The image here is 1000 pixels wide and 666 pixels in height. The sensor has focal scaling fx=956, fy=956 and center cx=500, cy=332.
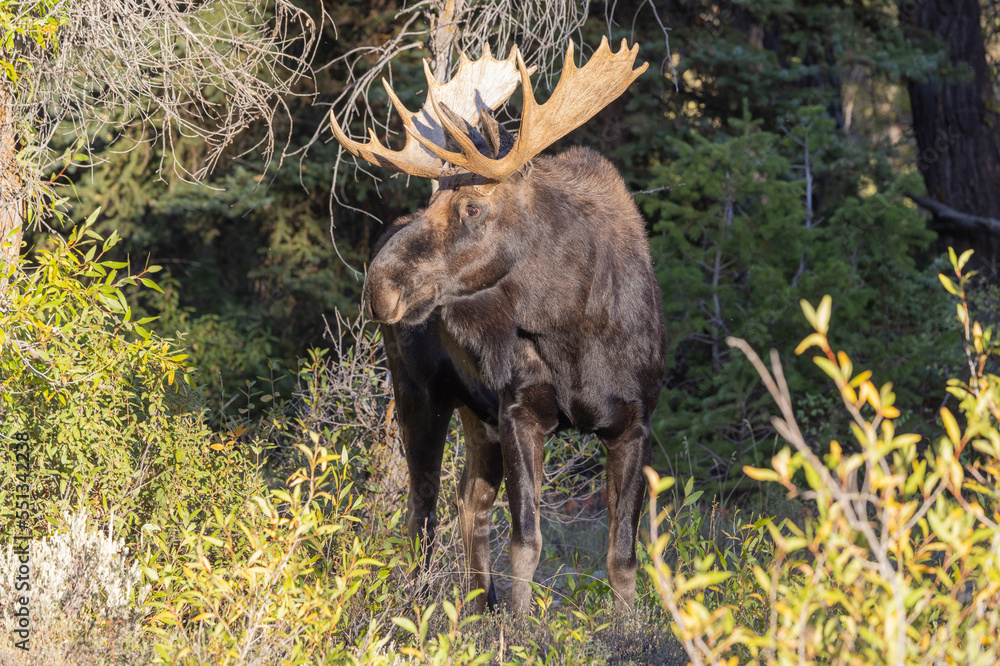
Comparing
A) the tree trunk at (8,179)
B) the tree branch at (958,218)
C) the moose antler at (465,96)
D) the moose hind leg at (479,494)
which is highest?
the moose antler at (465,96)

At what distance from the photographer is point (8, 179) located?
4.94 m

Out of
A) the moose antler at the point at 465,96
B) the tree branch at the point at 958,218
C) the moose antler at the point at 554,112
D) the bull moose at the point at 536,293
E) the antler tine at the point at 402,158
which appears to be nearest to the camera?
the moose antler at the point at 554,112

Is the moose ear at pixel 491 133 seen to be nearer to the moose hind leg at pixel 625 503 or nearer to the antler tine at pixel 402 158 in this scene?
the antler tine at pixel 402 158

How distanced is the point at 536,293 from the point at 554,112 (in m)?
0.79

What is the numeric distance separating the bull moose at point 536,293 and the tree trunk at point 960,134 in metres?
8.46

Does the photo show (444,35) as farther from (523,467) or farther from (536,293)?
(523,467)

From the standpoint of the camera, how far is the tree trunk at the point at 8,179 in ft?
16.0

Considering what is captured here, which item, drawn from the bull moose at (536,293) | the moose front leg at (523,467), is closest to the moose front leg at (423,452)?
the bull moose at (536,293)

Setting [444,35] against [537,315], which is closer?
[537,315]

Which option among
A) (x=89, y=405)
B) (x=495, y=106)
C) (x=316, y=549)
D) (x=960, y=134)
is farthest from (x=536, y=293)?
(x=960, y=134)

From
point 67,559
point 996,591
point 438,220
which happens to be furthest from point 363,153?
point 996,591

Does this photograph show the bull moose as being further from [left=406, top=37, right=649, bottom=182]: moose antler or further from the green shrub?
the green shrub

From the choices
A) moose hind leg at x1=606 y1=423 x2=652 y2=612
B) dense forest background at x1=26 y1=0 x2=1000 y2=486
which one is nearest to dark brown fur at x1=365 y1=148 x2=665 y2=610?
moose hind leg at x1=606 y1=423 x2=652 y2=612

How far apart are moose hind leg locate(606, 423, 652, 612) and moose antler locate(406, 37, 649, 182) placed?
1.31 m
